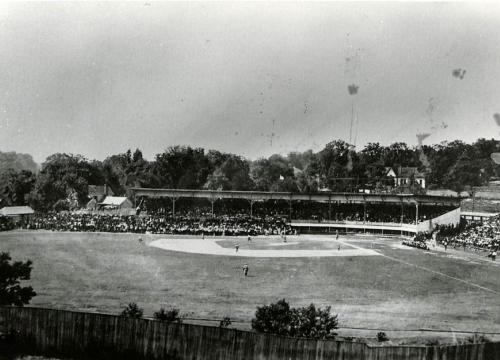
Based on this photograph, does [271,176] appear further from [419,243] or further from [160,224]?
[419,243]

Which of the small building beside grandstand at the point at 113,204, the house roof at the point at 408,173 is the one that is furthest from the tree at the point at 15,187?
the house roof at the point at 408,173

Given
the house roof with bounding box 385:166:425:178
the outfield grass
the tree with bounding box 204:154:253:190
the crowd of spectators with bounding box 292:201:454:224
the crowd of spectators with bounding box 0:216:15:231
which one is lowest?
the outfield grass

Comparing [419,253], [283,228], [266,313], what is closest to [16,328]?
[266,313]

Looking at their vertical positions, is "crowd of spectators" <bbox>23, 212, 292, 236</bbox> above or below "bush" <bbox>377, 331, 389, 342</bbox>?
above

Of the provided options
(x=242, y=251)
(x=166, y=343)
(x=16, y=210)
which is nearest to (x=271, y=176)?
(x=16, y=210)

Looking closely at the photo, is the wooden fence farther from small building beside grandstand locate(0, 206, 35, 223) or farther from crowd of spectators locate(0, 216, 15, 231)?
small building beside grandstand locate(0, 206, 35, 223)

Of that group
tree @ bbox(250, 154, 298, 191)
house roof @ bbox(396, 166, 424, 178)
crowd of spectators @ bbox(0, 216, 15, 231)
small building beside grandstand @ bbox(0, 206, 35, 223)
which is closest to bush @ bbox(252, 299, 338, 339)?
crowd of spectators @ bbox(0, 216, 15, 231)
